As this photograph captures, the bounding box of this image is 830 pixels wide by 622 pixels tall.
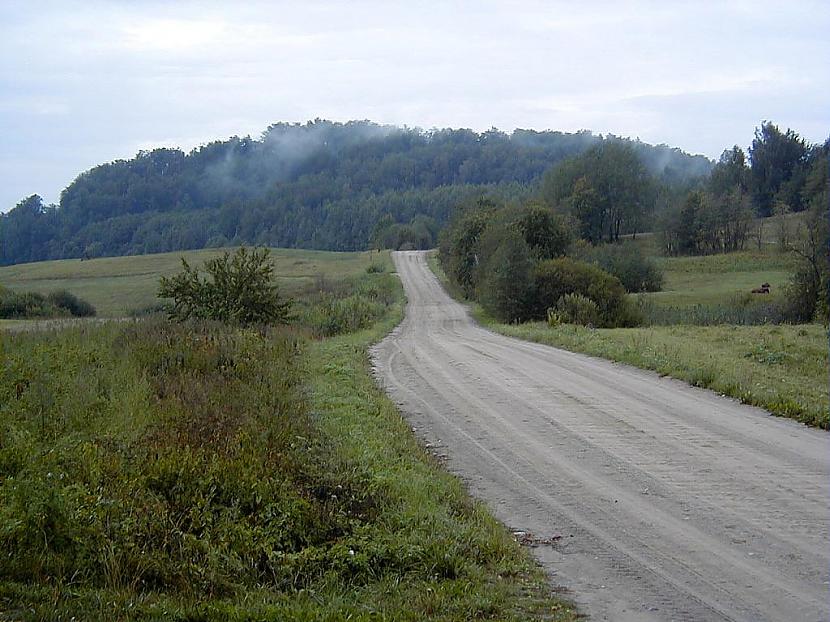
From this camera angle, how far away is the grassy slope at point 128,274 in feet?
224

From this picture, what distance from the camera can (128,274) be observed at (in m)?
91.4

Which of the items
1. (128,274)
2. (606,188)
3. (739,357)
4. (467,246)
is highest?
(606,188)

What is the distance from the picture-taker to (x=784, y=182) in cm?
11100

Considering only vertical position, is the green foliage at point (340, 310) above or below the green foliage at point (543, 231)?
below

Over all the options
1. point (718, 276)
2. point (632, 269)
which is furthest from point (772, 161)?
point (632, 269)

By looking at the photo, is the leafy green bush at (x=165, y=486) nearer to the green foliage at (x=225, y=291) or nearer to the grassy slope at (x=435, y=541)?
the grassy slope at (x=435, y=541)

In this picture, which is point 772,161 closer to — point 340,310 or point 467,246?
point 467,246

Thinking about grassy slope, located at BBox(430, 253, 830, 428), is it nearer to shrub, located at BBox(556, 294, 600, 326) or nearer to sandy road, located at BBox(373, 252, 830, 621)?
sandy road, located at BBox(373, 252, 830, 621)

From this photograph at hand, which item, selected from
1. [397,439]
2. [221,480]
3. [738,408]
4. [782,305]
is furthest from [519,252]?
[221,480]

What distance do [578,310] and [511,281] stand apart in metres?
5.31

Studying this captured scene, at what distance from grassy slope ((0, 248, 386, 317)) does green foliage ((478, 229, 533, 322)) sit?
2305cm

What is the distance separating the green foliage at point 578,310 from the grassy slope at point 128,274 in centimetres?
2855

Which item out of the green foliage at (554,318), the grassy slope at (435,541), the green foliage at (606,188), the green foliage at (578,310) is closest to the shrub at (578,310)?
the green foliage at (578,310)

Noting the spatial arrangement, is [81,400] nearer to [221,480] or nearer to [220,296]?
[221,480]
